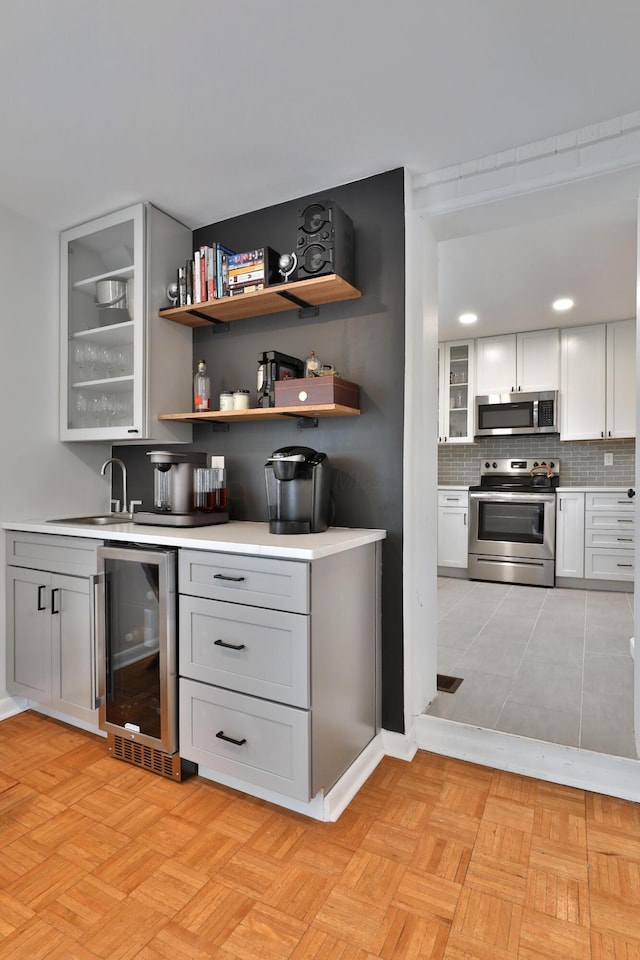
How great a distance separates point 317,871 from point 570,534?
4116 mm

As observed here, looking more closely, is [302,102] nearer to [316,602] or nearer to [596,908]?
[316,602]

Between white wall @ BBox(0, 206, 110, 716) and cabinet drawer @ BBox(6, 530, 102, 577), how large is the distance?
0.36ft

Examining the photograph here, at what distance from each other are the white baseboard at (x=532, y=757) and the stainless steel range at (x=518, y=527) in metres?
3.15

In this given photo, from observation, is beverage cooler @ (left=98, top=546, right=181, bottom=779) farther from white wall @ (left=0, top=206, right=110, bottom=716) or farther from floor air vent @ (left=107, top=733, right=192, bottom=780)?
white wall @ (left=0, top=206, right=110, bottom=716)

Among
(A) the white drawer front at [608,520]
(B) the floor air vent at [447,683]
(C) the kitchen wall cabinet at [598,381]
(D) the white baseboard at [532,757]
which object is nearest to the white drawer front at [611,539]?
(A) the white drawer front at [608,520]

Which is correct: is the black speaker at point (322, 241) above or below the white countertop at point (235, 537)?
above

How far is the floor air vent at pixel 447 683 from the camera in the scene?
2623 millimetres

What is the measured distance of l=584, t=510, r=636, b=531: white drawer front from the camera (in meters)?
4.69

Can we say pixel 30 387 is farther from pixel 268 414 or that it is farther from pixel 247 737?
pixel 247 737

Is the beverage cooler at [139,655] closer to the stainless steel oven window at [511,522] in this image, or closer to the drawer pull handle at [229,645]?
the drawer pull handle at [229,645]

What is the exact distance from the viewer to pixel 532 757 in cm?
204

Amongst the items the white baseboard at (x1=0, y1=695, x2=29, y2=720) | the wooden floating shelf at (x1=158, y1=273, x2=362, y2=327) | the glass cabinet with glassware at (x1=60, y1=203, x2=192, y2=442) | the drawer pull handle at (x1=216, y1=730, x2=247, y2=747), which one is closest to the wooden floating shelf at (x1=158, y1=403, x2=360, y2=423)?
the glass cabinet with glassware at (x1=60, y1=203, x2=192, y2=442)

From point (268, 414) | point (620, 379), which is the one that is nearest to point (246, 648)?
point (268, 414)

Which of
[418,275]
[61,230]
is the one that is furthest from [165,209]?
[418,275]
